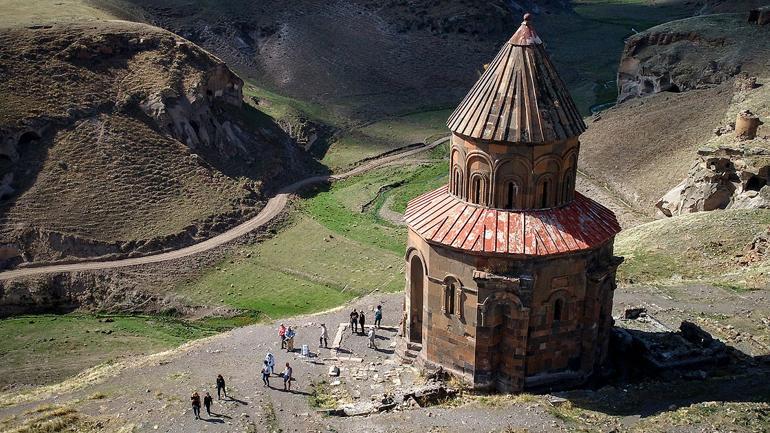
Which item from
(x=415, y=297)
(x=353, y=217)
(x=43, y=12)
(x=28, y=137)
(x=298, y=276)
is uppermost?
(x=43, y=12)

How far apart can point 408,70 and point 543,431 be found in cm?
6739

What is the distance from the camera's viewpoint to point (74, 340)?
39.2 meters

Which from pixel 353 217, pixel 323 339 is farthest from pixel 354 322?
pixel 353 217

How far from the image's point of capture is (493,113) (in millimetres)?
25750

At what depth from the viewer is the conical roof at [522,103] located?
25406 mm

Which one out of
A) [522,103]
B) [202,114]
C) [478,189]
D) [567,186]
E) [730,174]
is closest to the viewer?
[522,103]

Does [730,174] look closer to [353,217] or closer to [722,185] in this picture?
[722,185]

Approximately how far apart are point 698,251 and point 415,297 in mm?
17474

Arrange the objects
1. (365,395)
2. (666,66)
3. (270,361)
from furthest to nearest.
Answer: (666,66), (270,361), (365,395)

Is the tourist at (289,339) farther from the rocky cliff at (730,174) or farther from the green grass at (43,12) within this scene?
the green grass at (43,12)

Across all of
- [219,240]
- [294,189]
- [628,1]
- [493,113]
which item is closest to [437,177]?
[294,189]

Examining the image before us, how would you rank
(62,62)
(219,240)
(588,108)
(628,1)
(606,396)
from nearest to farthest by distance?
(606,396)
(219,240)
(62,62)
(588,108)
(628,1)

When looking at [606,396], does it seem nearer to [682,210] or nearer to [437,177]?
[682,210]

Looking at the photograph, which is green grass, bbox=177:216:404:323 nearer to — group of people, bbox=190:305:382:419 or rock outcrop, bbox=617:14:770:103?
group of people, bbox=190:305:382:419
